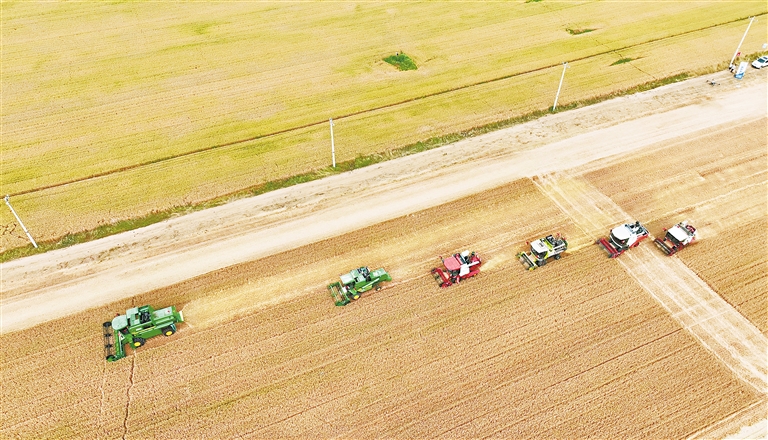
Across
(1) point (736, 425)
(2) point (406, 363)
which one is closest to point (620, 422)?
(1) point (736, 425)

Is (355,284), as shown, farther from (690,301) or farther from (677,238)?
(677,238)

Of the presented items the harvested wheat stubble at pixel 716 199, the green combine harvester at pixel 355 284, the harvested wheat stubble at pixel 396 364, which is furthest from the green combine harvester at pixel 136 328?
the harvested wheat stubble at pixel 716 199

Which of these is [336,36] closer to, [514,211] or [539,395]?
[514,211]

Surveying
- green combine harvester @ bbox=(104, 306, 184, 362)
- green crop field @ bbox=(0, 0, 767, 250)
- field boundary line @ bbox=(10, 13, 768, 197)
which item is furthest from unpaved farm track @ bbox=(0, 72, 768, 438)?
field boundary line @ bbox=(10, 13, 768, 197)

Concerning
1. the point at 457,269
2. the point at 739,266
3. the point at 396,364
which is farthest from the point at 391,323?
the point at 739,266

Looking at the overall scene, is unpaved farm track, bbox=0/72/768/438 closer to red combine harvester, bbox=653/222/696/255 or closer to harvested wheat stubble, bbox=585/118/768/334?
harvested wheat stubble, bbox=585/118/768/334

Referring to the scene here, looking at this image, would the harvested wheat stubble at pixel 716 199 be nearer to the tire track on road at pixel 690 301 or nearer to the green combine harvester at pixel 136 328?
the tire track on road at pixel 690 301
